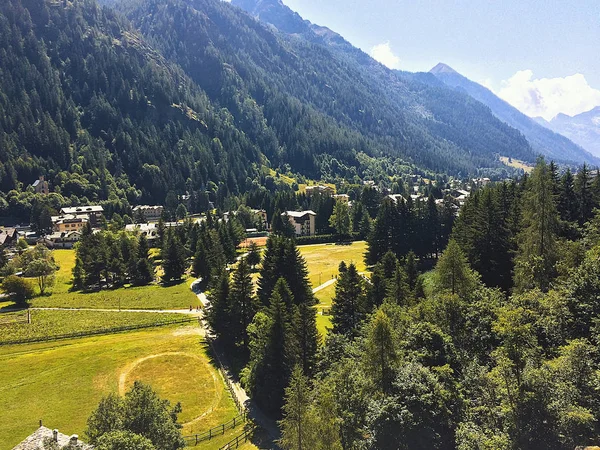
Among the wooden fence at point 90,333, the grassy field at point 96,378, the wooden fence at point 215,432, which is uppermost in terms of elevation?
the wooden fence at point 90,333

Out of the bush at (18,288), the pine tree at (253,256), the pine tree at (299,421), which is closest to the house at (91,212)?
the bush at (18,288)

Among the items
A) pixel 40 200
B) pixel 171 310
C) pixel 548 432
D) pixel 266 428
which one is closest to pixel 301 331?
pixel 266 428

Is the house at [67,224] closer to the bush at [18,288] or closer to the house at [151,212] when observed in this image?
the house at [151,212]

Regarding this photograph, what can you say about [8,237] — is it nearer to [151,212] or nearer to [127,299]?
[151,212]

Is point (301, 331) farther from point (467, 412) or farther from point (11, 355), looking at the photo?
point (11, 355)

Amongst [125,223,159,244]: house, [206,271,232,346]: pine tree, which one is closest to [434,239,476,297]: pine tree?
[206,271,232,346]: pine tree
